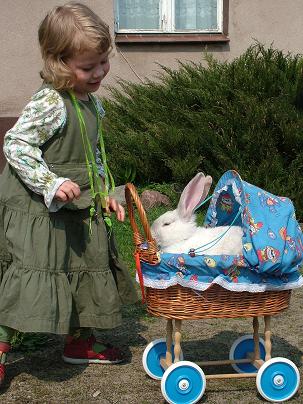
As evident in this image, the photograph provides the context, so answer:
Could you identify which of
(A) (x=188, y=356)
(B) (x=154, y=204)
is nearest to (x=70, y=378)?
(A) (x=188, y=356)

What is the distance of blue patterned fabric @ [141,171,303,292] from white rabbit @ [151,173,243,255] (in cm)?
17

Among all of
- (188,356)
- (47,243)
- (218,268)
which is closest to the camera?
(218,268)

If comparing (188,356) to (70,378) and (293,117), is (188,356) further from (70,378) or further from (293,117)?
(293,117)

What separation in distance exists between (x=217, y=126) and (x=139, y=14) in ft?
9.43

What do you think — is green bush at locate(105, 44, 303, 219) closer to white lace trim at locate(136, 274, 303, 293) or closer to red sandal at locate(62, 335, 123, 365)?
red sandal at locate(62, 335, 123, 365)

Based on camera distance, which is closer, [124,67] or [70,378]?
[70,378]

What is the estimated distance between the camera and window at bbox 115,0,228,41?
950 cm

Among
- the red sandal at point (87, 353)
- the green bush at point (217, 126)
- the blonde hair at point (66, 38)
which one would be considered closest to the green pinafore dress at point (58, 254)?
the blonde hair at point (66, 38)

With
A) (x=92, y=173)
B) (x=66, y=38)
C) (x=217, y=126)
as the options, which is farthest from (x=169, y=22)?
(x=66, y=38)

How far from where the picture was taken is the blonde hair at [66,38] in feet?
10.8

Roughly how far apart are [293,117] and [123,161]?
1940 mm

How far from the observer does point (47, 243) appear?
3436 millimetres

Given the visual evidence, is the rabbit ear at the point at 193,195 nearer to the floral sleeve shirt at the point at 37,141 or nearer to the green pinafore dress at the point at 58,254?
the green pinafore dress at the point at 58,254

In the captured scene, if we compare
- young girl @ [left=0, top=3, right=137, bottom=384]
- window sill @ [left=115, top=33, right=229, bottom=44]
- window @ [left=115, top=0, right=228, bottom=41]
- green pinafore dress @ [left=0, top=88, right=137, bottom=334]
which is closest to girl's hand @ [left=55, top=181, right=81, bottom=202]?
young girl @ [left=0, top=3, right=137, bottom=384]
